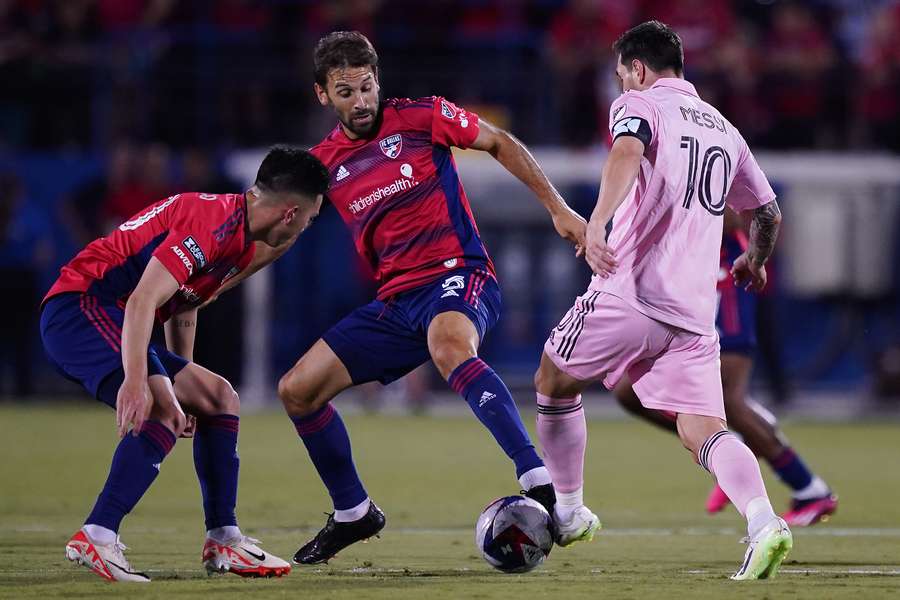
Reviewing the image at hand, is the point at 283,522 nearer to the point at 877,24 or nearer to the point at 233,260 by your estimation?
the point at 233,260

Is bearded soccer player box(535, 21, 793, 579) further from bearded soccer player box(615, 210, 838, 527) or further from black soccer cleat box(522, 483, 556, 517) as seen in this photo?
bearded soccer player box(615, 210, 838, 527)

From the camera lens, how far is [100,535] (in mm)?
5727

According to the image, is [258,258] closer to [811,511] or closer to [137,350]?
[137,350]

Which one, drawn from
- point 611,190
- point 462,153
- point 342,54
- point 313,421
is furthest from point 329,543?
point 462,153

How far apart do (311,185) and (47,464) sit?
19.0 ft

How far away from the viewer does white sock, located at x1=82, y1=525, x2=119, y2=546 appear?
18.7 ft

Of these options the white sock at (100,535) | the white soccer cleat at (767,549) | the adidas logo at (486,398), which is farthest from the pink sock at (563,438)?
the white sock at (100,535)

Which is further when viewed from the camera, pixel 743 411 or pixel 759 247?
pixel 743 411

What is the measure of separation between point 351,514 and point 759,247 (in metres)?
2.28

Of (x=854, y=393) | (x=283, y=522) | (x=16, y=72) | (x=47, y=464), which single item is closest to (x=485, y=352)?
(x=854, y=393)

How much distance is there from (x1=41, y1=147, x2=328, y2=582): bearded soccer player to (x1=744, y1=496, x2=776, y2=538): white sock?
1.92 m

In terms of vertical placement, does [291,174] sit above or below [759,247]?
above

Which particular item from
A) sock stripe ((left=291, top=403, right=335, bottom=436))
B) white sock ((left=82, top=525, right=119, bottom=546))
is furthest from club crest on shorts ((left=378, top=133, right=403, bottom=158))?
white sock ((left=82, top=525, right=119, bottom=546))

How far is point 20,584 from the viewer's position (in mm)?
5605
